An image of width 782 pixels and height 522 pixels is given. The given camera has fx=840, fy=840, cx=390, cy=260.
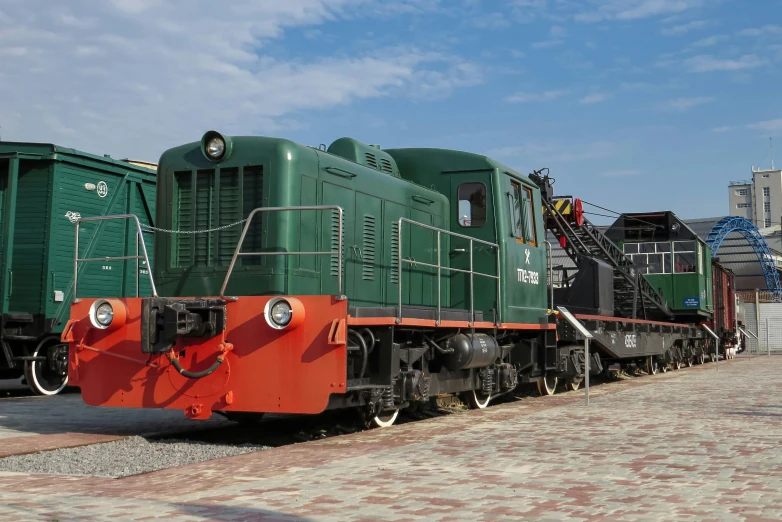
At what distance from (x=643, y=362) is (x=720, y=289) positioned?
857 cm

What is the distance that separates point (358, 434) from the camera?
26.3ft

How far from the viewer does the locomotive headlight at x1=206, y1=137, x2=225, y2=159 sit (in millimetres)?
8117

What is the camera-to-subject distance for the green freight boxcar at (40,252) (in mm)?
12445

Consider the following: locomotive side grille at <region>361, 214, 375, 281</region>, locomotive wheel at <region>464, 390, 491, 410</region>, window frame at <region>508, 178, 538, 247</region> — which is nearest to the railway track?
locomotive wheel at <region>464, 390, 491, 410</region>

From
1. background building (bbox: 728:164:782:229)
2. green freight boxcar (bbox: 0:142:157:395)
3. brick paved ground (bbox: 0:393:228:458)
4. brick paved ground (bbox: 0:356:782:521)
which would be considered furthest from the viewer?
background building (bbox: 728:164:782:229)

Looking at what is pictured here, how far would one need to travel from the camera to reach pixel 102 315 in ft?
25.3

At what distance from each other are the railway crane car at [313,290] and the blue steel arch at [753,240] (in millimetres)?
37792

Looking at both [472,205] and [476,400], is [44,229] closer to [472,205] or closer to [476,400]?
[472,205]

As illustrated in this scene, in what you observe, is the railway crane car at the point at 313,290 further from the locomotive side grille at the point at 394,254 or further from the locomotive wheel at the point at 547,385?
the locomotive wheel at the point at 547,385

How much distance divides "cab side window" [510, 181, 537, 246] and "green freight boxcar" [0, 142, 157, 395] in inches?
220

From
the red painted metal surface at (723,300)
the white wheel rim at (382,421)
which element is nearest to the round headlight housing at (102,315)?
the white wheel rim at (382,421)

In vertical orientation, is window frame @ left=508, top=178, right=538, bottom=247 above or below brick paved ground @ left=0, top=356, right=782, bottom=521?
above

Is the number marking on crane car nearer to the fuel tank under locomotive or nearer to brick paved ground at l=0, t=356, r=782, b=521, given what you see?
the fuel tank under locomotive

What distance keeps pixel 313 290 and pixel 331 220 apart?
766 mm
